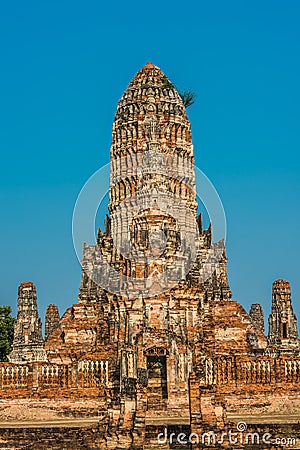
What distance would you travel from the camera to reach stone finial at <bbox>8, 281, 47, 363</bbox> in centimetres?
4372

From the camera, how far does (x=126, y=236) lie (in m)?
48.0

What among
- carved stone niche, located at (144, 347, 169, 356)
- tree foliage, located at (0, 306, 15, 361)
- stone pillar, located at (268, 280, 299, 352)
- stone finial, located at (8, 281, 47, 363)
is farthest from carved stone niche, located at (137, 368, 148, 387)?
tree foliage, located at (0, 306, 15, 361)

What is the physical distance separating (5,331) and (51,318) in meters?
4.54

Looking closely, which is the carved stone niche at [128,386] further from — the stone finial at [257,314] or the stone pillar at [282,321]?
the stone finial at [257,314]

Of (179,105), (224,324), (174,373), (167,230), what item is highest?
(179,105)

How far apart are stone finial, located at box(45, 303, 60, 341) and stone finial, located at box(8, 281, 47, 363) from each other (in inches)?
187

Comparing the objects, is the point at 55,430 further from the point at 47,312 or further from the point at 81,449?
the point at 47,312

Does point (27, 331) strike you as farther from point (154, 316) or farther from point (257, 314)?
point (257, 314)

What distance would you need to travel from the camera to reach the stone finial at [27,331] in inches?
1721

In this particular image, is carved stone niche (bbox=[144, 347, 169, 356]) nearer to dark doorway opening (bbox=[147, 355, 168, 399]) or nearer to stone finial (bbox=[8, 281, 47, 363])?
dark doorway opening (bbox=[147, 355, 168, 399])

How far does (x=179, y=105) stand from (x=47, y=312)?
14.7 m

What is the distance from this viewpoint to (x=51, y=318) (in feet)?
167

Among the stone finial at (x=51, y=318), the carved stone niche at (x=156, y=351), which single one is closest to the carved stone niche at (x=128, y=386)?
the carved stone niche at (x=156, y=351)

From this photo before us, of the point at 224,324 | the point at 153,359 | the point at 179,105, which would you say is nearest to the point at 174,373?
the point at 153,359
